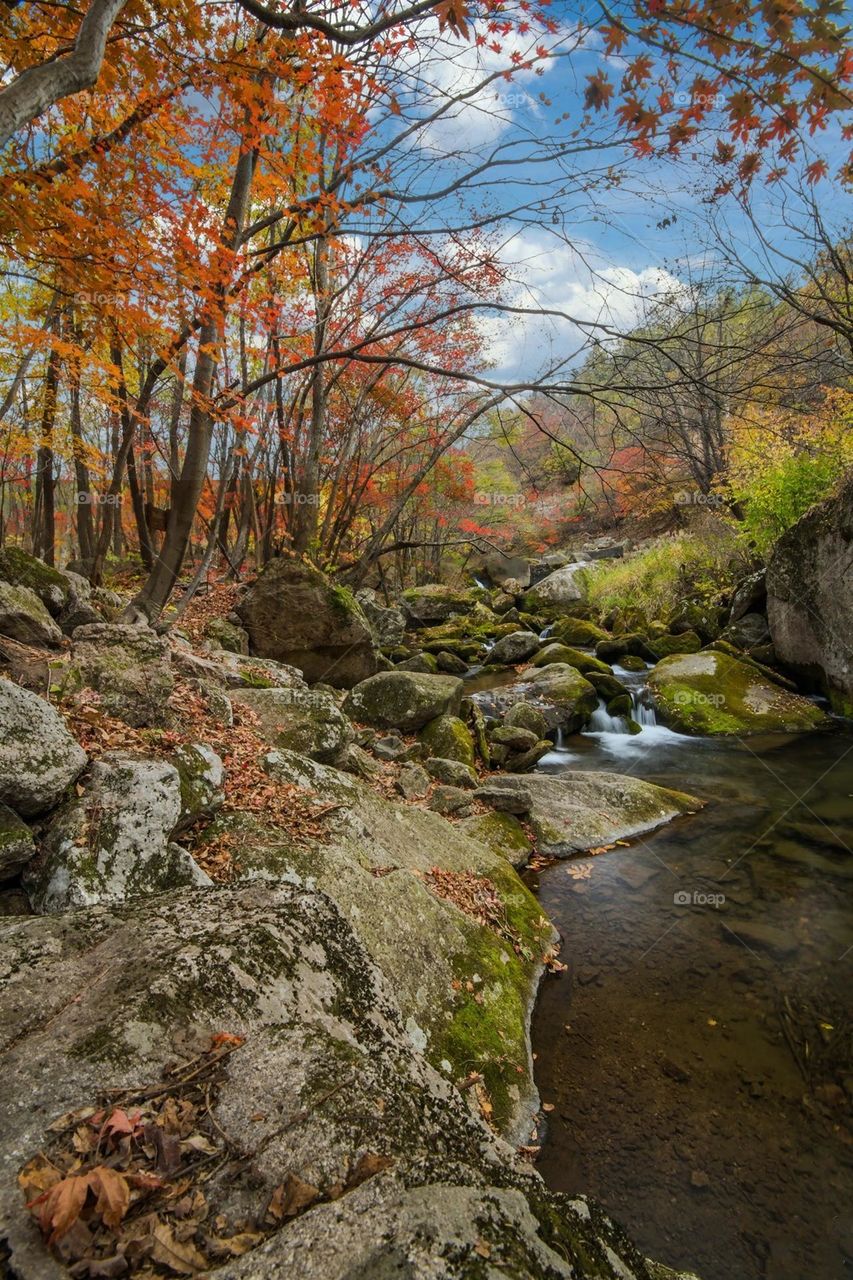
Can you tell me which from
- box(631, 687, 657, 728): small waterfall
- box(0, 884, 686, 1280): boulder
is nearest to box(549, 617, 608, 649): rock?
box(631, 687, 657, 728): small waterfall

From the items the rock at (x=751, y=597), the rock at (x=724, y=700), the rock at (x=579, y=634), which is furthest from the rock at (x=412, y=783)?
the rock at (x=579, y=634)

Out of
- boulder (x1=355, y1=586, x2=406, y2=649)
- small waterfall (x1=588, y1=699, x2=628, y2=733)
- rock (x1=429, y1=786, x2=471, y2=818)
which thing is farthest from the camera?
boulder (x1=355, y1=586, x2=406, y2=649)

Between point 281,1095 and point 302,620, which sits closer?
point 281,1095

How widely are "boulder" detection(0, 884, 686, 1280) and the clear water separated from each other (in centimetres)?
233

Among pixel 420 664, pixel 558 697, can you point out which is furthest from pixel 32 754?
pixel 420 664

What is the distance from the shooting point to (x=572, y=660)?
1401cm

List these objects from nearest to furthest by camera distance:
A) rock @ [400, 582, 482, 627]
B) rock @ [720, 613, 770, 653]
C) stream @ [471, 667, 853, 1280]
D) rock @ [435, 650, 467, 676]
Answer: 1. stream @ [471, 667, 853, 1280]
2. rock @ [720, 613, 770, 653]
3. rock @ [435, 650, 467, 676]
4. rock @ [400, 582, 482, 627]

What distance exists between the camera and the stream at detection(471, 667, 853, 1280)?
3127 millimetres

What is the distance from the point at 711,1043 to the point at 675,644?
448 inches

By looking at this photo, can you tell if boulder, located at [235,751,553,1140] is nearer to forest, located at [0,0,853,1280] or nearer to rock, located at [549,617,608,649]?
forest, located at [0,0,853,1280]

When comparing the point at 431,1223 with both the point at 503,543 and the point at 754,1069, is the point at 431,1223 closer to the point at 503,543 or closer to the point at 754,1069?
the point at 754,1069

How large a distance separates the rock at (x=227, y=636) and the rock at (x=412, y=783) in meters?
4.62

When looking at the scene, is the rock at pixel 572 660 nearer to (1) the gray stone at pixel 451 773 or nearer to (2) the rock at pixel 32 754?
(1) the gray stone at pixel 451 773

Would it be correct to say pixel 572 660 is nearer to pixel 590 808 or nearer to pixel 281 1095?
pixel 590 808
